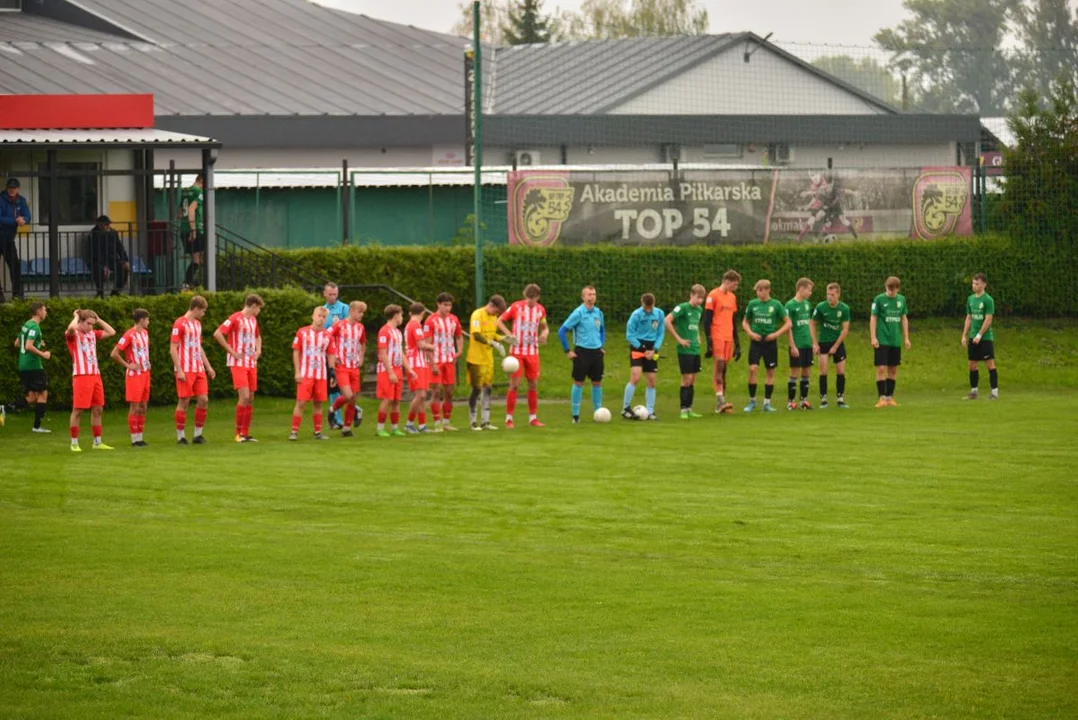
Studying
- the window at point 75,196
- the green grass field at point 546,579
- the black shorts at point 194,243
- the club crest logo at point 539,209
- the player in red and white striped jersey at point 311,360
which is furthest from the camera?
the club crest logo at point 539,209

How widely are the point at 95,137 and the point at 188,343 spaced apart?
7.90 m

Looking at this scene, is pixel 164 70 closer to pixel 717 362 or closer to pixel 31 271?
pixel 31 271

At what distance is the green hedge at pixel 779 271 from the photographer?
1277 inches

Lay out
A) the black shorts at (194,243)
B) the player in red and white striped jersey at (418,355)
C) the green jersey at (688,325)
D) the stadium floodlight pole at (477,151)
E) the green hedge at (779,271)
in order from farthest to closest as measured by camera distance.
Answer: the green hedge at (779,271)
the stadium floodlight pole at (477,151)
the black shorts at (194,243)
the green jersey at (688,325)
the player in red and white striped jersey at (418,355)

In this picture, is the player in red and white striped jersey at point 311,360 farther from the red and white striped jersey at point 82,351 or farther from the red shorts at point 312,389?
the red and white striped jersey at point 82,351

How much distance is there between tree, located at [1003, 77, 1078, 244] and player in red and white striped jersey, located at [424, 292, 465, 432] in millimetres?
15863

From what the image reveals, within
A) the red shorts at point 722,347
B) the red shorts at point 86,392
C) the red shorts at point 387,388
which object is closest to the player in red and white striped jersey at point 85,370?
the red shorts at point 86,392

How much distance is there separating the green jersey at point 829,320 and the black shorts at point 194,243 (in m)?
10.7

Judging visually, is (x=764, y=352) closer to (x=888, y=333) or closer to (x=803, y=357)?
(x=803, y=357)

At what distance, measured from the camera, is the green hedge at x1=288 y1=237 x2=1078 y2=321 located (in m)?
32.4

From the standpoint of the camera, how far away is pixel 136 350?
20.9 meters

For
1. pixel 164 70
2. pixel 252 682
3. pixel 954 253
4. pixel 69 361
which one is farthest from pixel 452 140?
pixel 252 682

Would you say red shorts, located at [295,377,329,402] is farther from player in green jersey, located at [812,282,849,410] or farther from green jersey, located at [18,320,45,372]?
player in green jersey, located at [812,282,849,410]

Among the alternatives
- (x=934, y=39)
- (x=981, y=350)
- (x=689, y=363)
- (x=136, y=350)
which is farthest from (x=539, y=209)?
(x=934, y=39)
